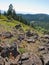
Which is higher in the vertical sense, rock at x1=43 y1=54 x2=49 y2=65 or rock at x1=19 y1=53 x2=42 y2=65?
rock at x1=19 y1=53 x2=42 y2=65

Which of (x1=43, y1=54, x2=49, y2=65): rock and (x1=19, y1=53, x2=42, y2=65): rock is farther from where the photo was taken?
(x1=43, y1=54, x2=49, y2=65): rock

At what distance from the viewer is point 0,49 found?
147 ft

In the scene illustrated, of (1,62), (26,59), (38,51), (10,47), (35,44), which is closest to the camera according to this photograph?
(1,62)

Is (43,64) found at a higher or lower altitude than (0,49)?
lower

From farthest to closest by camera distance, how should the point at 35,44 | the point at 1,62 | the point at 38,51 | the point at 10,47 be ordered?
the point at 35,44, the point at 38,51, the point at 10,47, the point at 1,62

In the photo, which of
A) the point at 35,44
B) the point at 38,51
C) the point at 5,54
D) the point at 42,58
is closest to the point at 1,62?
the point at 5,54

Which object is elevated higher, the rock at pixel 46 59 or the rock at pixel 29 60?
the rock at pixel 29 60

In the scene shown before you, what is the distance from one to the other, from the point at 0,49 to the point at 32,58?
7.85 meters

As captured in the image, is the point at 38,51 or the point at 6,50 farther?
the point at 38,51

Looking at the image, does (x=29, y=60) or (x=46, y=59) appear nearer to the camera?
(x=29, y=60)

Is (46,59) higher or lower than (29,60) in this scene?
→ lower

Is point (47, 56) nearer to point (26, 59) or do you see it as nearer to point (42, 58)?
point (42, 58)

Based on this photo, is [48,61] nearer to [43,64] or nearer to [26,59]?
[43,64]

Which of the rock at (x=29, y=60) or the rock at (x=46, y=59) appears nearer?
the rock at (x=29, y=60)
